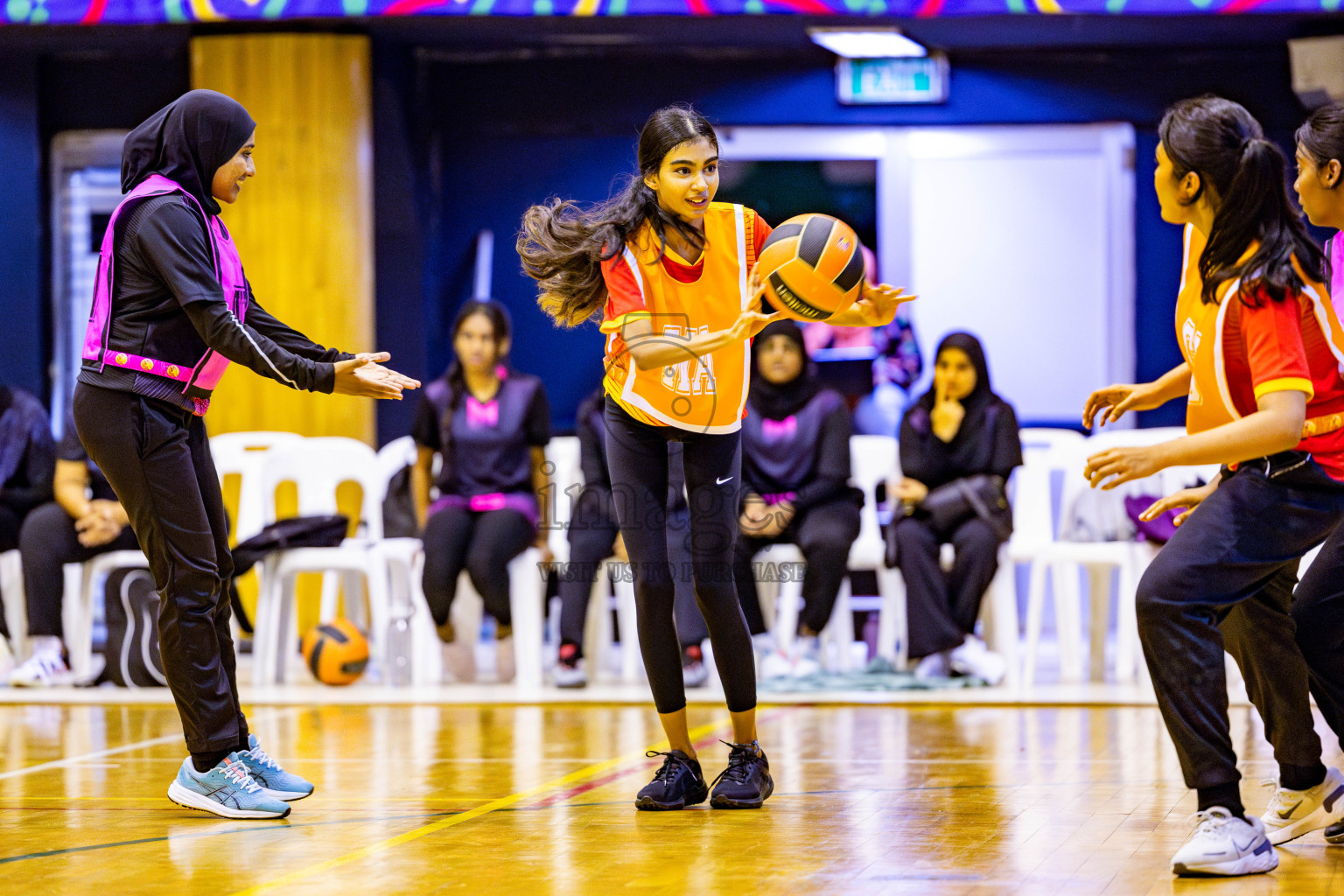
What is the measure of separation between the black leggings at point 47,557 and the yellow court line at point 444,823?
9.79 feet

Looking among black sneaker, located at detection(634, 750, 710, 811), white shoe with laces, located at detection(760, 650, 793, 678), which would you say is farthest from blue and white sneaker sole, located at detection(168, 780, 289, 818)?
white shoe with laces, located at detection(760, 650, 793, 678)

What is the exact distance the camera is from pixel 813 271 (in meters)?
3.39

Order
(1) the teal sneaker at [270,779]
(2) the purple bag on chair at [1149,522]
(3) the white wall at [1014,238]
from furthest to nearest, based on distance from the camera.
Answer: (3) the white wall at [1014,238] < (2) the purple bag on chair at [1149,522] < (1) the teal sneaker at [270,779]

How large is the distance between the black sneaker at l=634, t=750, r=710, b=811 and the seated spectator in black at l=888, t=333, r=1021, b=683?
8.13 ft

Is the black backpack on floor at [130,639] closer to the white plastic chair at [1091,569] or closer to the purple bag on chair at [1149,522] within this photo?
the white plastic chair at [1091,569]

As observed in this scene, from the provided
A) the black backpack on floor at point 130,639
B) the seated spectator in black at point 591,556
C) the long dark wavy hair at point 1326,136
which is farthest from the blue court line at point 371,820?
the black backpack on floor at point 130,639

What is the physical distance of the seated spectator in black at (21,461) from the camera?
6492 mm

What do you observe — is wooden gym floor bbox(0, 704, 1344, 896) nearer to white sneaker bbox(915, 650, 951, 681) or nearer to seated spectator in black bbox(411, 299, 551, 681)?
white sneaker bbox(915, 650, 951, 681)

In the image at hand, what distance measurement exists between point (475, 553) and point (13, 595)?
7.13 feet

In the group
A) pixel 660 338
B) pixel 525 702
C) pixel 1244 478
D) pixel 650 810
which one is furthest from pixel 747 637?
pixel 525 702

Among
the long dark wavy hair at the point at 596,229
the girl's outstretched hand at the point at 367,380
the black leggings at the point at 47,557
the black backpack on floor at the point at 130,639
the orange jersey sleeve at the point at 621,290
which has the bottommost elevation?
the black backpack on floor at the point at 130,639

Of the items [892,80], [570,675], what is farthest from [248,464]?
[892,80]

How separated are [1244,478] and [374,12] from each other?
5.49 metres

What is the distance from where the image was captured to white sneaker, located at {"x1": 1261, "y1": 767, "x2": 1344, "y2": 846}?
301cm
